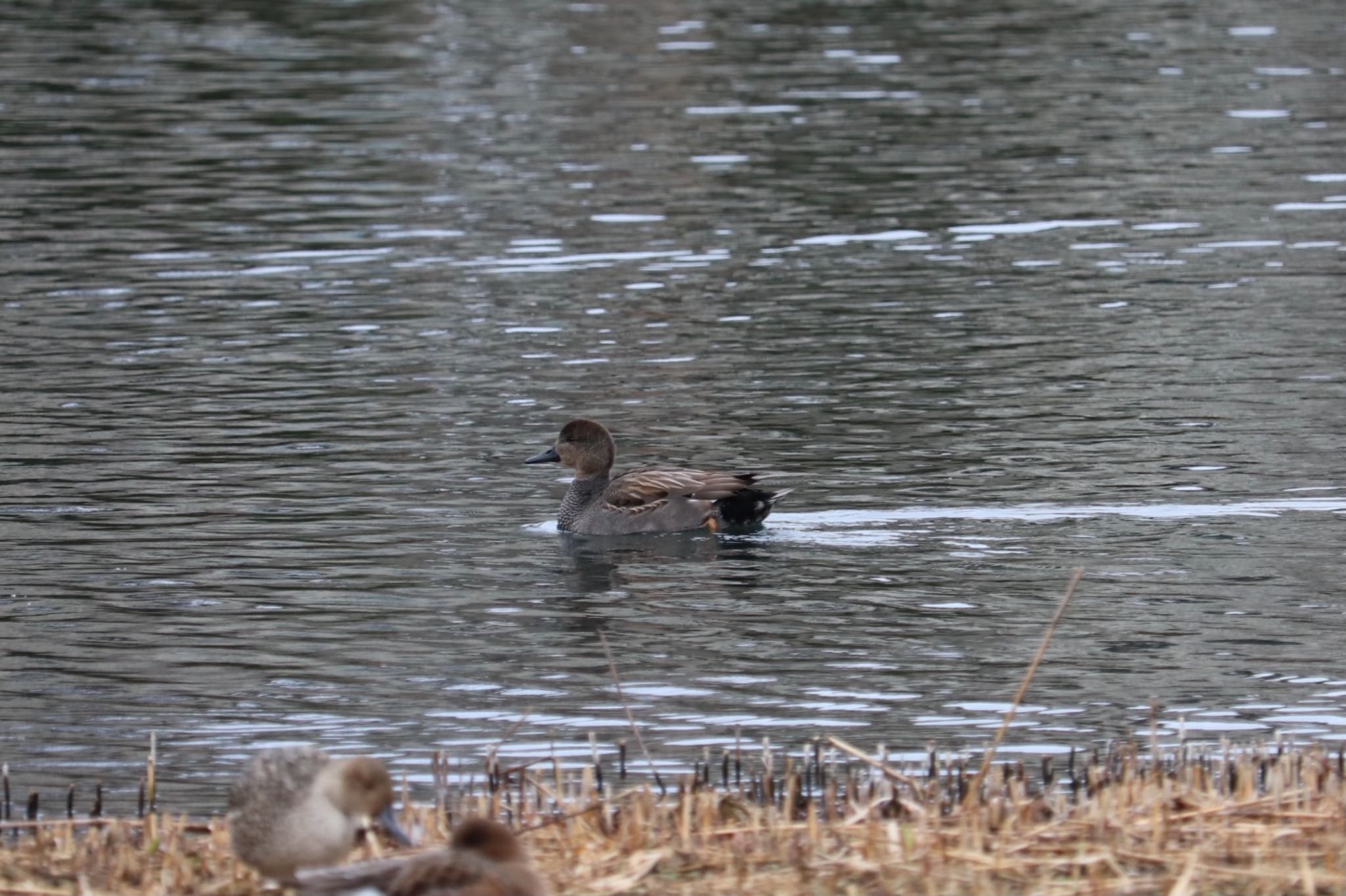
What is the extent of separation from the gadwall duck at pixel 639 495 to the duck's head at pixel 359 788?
25.5 ft

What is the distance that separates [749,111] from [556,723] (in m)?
23.8

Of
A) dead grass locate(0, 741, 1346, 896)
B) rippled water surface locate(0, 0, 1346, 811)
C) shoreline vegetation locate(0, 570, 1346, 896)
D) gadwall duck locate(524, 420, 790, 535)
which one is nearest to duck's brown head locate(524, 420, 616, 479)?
gadwall duck locate(524, 420, 790, 535)

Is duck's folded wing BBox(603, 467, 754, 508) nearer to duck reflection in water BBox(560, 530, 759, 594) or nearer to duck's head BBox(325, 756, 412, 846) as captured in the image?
duck reflection in water BBox(560, 530, 759, 594)

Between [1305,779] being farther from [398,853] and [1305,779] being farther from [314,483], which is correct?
[314,483]

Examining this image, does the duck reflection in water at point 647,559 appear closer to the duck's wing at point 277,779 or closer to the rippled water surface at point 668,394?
the rippled water surface at point 668,394

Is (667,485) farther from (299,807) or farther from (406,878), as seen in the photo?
(406,878)

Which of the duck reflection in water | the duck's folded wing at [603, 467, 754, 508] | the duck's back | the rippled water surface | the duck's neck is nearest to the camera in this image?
Result: the duck's back

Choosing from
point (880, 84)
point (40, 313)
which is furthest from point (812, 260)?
point (880, 84)

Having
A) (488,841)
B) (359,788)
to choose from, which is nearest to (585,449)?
(359,788)

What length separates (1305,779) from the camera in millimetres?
8305

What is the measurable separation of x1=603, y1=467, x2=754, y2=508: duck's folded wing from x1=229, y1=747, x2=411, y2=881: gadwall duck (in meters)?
7.82

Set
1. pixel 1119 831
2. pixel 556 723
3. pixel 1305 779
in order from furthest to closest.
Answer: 1. pixel 556 723
2. pixel 1305 779
3. pixel 1119 831

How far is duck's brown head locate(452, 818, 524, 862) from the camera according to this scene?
6.63 meters

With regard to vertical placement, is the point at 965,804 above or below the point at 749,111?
above
